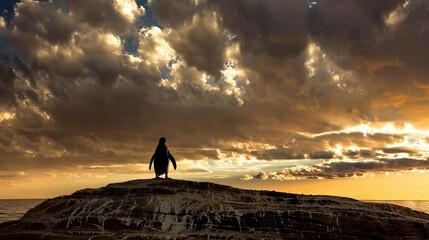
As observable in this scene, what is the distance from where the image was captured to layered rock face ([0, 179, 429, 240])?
786 inches

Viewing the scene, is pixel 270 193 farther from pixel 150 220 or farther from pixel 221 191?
pixel 150 220

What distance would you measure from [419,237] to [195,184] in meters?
12.6

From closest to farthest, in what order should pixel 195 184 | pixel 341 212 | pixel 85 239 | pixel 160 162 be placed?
pixel 85 239
pixel 341 212
pixel 195 184
pixel 160 162

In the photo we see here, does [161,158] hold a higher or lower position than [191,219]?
higher

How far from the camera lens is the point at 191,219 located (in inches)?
814

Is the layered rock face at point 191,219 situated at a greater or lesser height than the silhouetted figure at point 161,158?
lesser

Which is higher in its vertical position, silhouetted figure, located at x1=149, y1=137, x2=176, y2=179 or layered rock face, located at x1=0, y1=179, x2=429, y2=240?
silhouetted figure, located at x1=149, y1=137, x2=176, y2=179

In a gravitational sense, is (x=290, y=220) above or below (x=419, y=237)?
above

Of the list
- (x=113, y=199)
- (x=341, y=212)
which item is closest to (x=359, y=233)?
(x=341, y=212)

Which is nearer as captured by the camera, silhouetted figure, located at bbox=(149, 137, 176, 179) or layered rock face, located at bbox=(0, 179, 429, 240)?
layered rock face, located at bbox=(0, 179, 429, 240)

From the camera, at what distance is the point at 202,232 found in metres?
19.8

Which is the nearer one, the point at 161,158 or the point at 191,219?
the point at 191,219

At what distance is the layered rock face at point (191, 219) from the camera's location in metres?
20.0

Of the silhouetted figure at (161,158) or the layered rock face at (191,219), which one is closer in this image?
the layered rock face at (191,219)
